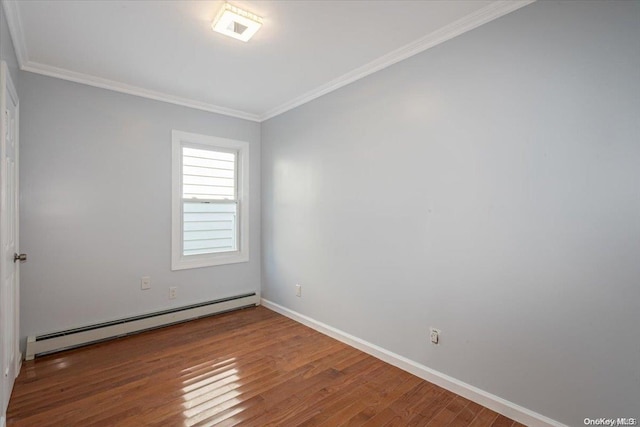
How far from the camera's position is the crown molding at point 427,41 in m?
1.93

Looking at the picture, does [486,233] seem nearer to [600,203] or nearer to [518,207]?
[518,207]

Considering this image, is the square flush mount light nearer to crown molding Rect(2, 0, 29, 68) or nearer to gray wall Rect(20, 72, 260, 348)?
crown molding Rect(2, 0, 29, 68)

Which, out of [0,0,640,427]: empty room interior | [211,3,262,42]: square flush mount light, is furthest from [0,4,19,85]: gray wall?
[211,3,262,42]: square flush mount light

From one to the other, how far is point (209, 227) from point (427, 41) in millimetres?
3060

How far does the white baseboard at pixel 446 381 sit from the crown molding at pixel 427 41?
2.45 metres

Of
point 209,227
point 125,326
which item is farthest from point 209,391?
point 209,227

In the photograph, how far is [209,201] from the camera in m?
3.85

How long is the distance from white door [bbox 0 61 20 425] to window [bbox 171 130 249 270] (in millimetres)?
1309

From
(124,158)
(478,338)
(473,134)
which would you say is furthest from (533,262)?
(124,158)

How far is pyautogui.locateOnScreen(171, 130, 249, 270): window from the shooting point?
11.7 ft

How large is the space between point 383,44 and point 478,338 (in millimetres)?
2260

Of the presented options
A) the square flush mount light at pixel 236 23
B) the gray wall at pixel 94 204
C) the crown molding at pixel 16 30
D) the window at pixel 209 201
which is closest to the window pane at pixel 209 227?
the window at pixel 209 201

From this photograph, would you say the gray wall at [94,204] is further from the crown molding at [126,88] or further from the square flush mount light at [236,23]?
the square flush mount light at [236,23]

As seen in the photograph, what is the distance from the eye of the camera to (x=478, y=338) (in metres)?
2.10
